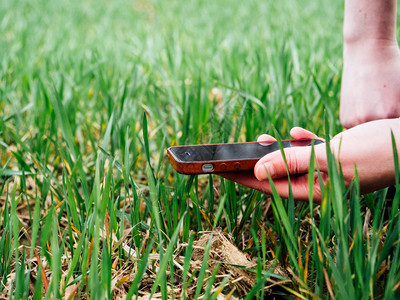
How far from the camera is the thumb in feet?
3.09

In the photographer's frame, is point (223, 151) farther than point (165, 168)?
No

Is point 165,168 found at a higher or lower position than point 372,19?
lower

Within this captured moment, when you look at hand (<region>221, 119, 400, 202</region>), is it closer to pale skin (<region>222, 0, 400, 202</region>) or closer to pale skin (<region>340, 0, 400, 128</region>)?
pale skin (<region>222, 0, 400, 202</region>)

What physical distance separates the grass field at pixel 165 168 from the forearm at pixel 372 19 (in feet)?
0.70

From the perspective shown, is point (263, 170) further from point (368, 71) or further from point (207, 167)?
point (368, 71)

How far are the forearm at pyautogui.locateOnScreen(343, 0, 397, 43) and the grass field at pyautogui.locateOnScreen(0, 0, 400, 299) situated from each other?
0.70 ft

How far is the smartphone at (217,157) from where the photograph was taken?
3.15 ft

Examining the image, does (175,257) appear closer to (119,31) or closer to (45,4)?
(119,31)

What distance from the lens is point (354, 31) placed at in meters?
1.41

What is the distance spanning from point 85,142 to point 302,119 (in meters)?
0.75

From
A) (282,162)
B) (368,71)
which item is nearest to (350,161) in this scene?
(282,162)

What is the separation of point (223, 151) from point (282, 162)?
148mm

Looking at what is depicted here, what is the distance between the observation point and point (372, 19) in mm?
1364

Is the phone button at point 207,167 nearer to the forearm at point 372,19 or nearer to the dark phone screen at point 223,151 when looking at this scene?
the dark phone screen at point 223,151
